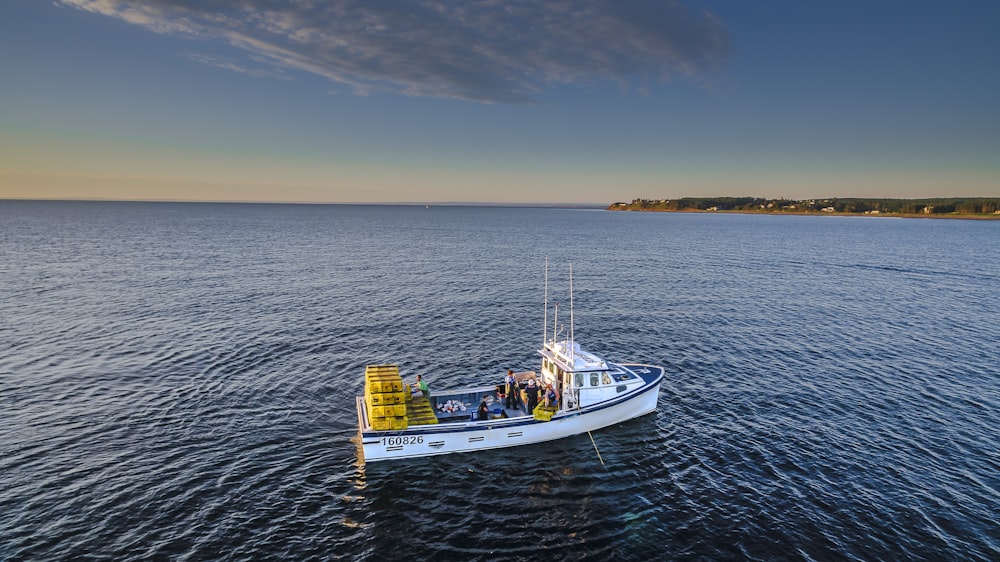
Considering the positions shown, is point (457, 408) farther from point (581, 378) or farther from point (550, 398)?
point (581, 378)

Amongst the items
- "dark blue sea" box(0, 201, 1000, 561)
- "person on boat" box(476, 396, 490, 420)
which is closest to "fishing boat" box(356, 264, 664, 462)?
"person on boat" box(476, 396, 490, 420)

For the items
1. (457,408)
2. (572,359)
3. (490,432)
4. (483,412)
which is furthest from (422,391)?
(572,359)

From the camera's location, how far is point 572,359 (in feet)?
93.0

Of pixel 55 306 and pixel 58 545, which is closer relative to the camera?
pixel 58 545

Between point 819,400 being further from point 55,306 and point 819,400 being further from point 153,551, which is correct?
point 55,306

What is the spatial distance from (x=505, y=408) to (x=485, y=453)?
10.4 feet

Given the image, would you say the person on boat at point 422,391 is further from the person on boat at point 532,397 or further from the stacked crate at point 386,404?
the person on boat at point 532,397

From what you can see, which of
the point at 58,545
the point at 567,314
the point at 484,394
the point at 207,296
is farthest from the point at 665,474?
the point at 207,296

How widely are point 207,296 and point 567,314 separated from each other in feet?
132

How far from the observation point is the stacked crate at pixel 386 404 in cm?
2459

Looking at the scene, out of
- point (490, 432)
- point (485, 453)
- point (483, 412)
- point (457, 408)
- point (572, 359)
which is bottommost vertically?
point (485, 453)

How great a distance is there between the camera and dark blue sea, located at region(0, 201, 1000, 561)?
783 inches

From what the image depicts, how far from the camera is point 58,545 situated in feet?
60.9

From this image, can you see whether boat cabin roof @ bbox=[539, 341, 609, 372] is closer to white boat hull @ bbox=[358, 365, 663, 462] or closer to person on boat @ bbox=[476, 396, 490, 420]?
white boat hull @ bbox=[358, 365, 663, 462]
